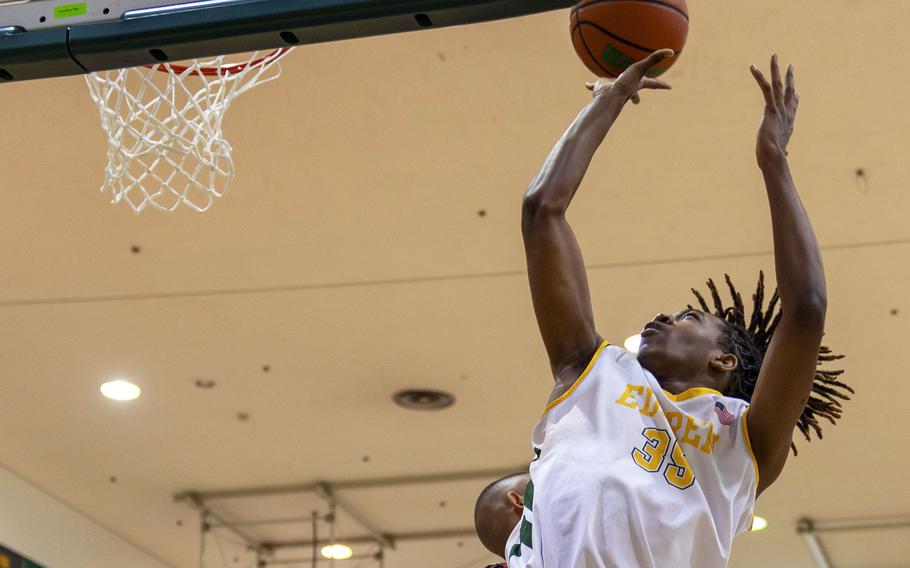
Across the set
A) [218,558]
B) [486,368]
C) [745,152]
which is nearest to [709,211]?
[745,152]

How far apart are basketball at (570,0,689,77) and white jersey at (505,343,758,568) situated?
794 millimetres

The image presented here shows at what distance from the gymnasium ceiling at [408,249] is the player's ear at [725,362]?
2.01 metres

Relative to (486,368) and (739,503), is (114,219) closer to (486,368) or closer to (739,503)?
(486,368)

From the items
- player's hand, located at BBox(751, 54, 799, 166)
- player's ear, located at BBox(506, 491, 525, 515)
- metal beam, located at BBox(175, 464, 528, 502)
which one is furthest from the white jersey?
metal beam, located at BBox(175, 464, 528, 502)

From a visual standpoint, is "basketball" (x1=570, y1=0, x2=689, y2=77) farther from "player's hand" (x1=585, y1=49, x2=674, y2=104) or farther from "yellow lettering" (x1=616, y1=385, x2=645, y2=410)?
"yellow lettering" (x1=616, y1=385, x2=645, y2=410)

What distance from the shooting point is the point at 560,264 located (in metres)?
1.95

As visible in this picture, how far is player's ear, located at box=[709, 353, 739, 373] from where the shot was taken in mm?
2102

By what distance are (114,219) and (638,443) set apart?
348 cm

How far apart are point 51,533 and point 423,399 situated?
276cm

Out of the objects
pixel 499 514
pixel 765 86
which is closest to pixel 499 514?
pixel 499 514

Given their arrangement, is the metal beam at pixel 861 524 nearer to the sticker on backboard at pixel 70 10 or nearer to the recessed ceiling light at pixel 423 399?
the recessed ceiling light at pixel 423 399

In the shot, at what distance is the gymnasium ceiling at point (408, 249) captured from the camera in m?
4.21

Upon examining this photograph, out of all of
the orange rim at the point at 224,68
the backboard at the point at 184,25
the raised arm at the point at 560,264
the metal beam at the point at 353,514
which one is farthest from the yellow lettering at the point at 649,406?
the metal beam at the point at 353,514

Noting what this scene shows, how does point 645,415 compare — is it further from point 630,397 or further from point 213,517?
point 213,517
